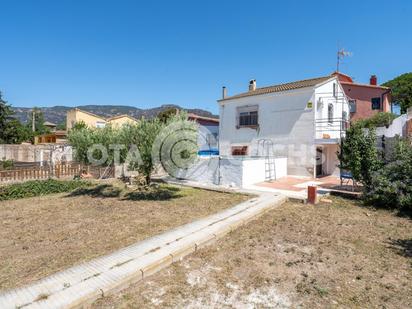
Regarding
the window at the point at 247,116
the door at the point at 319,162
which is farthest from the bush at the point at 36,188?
the door at the point at 319,162

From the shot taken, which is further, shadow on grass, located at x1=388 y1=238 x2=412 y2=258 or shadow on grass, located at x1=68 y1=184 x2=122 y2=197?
shadow on grass, located at x1=68 y1=184 x2=122 y2=197

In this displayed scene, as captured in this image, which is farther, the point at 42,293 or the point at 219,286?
the point at 219,286

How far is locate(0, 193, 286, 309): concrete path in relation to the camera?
140 inches

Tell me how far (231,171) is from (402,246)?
8822 millimetres

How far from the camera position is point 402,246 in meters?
5.88

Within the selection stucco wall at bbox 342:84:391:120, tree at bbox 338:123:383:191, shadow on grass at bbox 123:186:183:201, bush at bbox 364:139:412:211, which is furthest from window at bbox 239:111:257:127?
stucco wall at bbox 342:84:391:120

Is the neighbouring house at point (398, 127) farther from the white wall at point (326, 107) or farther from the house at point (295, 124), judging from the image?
the white wall at point (326, 107)

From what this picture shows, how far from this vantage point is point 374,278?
4.43 meters

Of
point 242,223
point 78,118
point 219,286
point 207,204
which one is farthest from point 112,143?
point 78,118

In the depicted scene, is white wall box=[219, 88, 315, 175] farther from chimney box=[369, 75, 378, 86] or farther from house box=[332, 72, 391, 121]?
chimney box=[369, 75, 378, 86]

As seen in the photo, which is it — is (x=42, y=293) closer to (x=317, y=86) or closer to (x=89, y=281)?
(x=89, y=281)

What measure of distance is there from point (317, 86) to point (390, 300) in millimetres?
15051

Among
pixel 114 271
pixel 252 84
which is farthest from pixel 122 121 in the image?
pixel 114 271

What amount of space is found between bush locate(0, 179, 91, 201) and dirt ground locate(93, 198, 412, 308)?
35.2 ft
